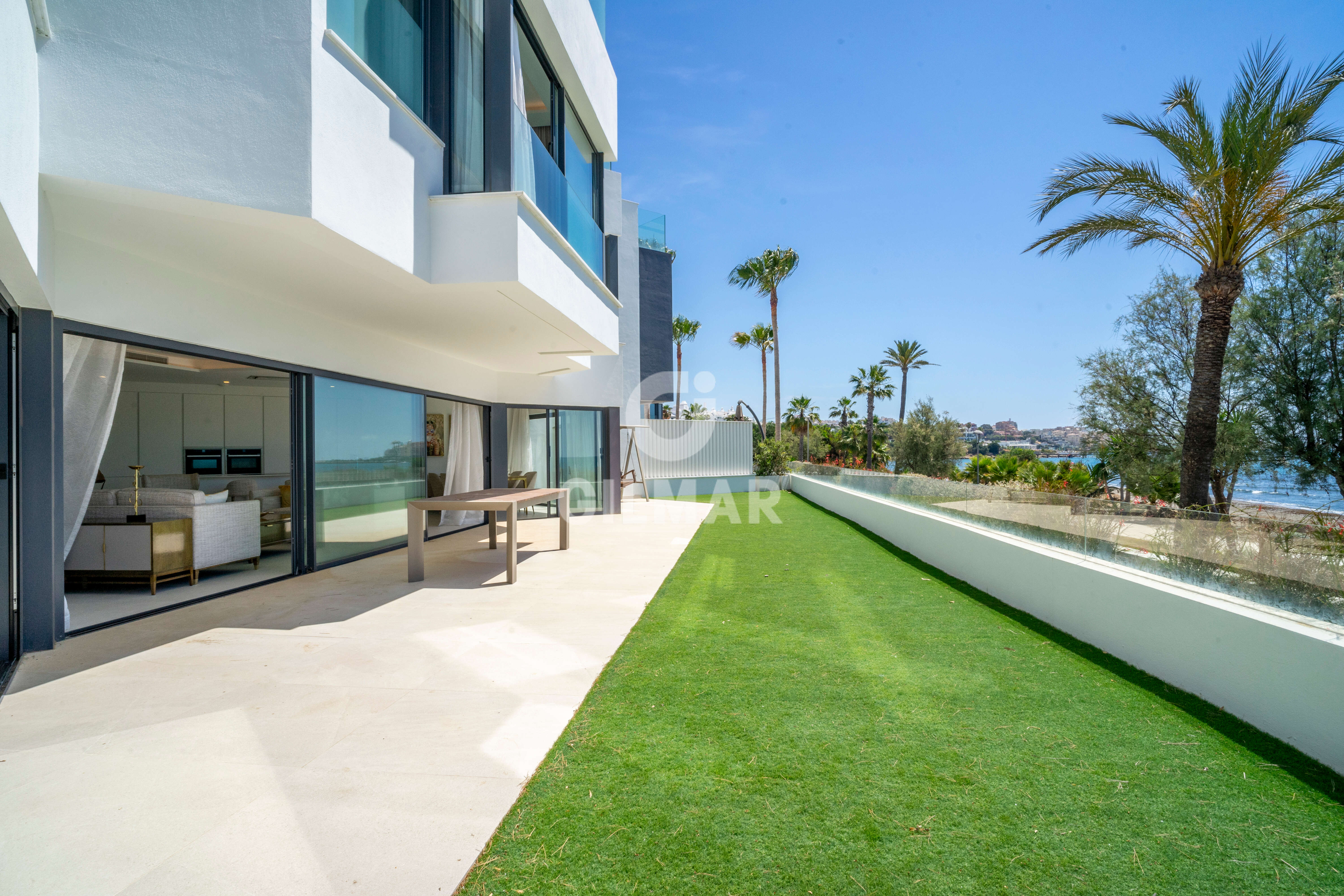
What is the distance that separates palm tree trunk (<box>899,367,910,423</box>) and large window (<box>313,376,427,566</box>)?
33.0m

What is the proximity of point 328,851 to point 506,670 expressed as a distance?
1799 mm

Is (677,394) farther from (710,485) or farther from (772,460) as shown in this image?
(710,485)

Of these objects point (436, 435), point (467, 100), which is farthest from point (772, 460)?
point (467, 100)

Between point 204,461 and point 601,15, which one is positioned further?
point 204,461

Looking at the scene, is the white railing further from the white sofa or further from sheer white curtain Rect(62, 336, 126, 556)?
sheer white curtain Rect(62, 336, 126, 556)

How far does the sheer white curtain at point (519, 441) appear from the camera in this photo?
12.1m

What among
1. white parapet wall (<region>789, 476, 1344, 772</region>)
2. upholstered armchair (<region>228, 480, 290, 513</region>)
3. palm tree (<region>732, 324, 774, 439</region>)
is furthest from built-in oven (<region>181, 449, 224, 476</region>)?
palm tree (<region>732, 324, 774, 439</region>)

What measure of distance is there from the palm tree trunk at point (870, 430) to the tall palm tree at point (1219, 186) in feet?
89.8

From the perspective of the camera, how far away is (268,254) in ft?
14.8

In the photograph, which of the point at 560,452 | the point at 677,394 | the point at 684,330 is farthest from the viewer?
the point at 684,330

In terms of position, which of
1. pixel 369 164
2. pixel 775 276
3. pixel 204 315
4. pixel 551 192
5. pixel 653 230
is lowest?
pixel 204 315

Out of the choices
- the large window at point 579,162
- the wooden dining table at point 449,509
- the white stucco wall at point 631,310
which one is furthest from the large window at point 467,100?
the white stucco wall at point 631,310

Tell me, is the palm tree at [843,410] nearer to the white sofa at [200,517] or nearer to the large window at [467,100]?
the large window at [467,100]

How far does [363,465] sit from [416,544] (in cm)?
192
